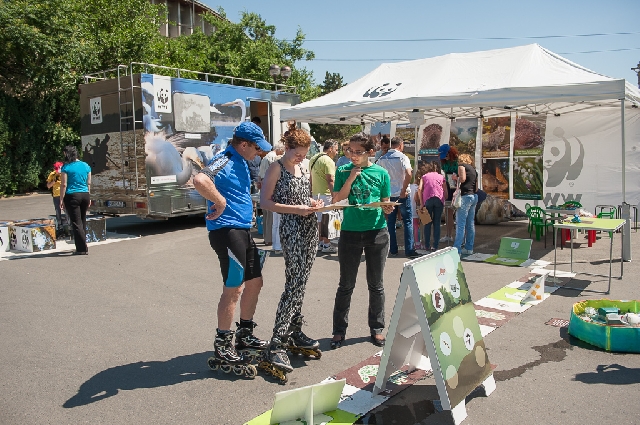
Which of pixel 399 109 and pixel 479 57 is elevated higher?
pixel 479 57

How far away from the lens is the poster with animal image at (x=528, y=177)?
12.4 meters

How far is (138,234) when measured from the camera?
464 inches

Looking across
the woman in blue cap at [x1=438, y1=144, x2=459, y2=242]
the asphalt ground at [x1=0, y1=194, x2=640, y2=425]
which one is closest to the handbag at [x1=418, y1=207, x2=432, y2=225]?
the woman in blue cap at [x1=438, y1=144, x2=459, y2=242]

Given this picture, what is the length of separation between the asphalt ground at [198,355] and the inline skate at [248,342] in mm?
291

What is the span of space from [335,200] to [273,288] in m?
2.67

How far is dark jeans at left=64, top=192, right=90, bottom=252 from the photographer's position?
9.14 metres

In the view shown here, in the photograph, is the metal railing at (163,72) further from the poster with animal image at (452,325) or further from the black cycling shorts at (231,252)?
the poster with animal image at (452,325)

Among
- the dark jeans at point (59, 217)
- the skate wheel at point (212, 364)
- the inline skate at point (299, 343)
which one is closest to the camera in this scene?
the skate wheel at point (212, 364)

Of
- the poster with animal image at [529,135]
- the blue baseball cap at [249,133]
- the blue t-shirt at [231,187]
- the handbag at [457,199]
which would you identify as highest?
the poster with animal image at [529,135]

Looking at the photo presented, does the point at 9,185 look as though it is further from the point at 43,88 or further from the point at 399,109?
the point at 399,109

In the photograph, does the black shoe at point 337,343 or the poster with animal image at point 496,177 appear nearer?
the black shoe at point 337,343

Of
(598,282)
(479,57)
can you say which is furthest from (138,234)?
(598,282)

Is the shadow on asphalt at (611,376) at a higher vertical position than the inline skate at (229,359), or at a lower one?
lower

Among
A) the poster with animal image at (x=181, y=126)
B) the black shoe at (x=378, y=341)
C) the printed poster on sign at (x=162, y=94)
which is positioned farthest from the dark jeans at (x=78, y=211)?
the black shoe at (x=378, y=341)
